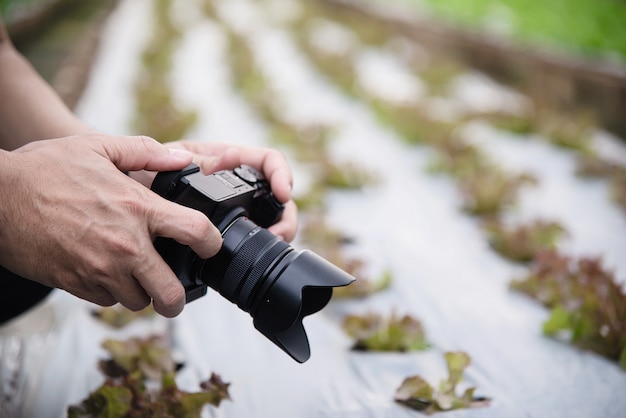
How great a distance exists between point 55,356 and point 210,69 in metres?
3.01

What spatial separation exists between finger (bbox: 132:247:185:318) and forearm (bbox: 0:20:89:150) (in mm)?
465

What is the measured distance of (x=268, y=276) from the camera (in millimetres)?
1003

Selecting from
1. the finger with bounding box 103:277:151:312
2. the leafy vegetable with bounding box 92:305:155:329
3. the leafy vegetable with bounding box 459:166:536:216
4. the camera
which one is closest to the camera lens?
the camera

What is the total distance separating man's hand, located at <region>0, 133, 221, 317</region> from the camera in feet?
2.99

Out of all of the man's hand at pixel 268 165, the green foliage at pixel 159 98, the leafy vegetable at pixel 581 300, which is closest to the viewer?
the man's hand at pixel 268 165

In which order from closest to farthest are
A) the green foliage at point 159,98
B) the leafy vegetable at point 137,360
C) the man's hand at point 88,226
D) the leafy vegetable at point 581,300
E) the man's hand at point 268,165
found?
the man's hand at point 88,226, the man's hand at point 268,165, the leafy vegetable at point 137,360, the leafy vegetable at point 581,300, the green foliage at point 159,98

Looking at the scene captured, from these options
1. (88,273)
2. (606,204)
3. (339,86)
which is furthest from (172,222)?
(339,86)

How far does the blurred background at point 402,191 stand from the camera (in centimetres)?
136

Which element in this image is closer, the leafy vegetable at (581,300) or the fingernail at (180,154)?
the fingernail at (180,154)

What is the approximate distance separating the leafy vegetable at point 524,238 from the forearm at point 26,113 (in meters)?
1.21

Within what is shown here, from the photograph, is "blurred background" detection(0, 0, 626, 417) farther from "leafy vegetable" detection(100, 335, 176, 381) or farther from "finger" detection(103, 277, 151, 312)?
"finger" detection(103, 277, 151, 312)

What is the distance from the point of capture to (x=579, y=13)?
6172mm

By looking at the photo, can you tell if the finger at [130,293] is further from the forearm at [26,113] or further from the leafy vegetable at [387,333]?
the leafy vegetable at [387,333]

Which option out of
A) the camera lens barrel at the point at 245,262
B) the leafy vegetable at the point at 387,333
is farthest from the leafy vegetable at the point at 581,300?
the camera lens barrel at the point at 245,262
